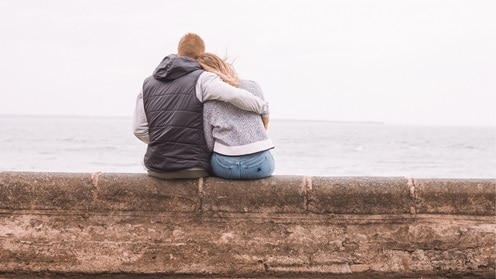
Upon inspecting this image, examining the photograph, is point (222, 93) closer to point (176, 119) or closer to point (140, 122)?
point (176, 119)

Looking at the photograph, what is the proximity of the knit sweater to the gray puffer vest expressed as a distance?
0.05 meters

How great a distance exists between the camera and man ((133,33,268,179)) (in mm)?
4145

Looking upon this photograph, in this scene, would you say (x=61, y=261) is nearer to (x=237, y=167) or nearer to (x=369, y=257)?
(x=237, y=167)

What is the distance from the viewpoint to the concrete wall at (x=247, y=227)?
13.9ft

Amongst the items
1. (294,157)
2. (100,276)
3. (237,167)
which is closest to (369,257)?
(237,167)

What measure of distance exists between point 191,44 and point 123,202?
44.0 inches

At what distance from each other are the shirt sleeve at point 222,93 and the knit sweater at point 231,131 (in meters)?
0.07

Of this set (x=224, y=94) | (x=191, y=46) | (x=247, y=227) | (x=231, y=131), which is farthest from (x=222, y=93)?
(x=247, y=227)

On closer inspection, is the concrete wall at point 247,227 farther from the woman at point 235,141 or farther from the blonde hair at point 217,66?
the blonde hair at point 217,66

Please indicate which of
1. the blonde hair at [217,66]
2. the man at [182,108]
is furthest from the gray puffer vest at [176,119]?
the blonde hair at [217,66]

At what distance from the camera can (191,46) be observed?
4.30 m

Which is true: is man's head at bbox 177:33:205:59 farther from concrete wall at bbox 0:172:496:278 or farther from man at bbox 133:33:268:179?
concrete wall at bbox 0:172:496:278

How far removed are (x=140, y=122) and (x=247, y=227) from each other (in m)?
0.99

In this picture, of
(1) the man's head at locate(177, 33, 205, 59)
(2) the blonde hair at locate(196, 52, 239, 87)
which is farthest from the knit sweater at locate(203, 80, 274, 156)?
(1) the man's head at locate(177, 33, 205, 59)
